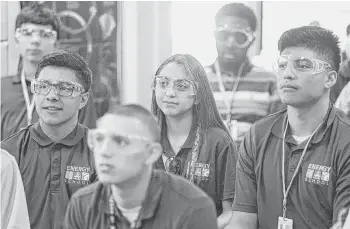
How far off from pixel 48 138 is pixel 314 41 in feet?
4.69

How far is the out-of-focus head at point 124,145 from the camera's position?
248 centimetres

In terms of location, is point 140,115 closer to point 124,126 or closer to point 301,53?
point 124,126

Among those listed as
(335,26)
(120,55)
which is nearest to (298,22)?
(335,26)

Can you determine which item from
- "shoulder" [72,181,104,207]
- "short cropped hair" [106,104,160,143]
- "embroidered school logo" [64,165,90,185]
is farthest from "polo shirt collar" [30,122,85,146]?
"short cropped hair" [106,104,160,143]

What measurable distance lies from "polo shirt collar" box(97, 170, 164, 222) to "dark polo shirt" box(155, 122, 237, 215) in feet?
2.81

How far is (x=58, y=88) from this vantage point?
346 cm

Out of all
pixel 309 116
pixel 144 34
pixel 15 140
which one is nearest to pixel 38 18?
pixel 144 34

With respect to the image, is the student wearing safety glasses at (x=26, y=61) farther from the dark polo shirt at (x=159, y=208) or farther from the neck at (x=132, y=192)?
the neck at (x=132, y=192)

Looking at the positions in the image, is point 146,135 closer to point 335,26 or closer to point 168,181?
point 168,181

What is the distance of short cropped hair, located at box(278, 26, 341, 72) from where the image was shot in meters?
3.25

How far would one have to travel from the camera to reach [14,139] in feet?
11.4

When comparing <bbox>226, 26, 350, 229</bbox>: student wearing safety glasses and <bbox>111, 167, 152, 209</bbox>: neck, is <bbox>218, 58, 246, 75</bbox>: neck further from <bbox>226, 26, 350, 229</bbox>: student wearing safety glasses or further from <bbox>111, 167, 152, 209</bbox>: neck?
<bbox>111, 167, 152, 209</bbox>: neck

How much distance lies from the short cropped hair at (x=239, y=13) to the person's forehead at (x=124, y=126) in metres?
2.22

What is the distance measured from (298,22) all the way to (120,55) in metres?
1.43
